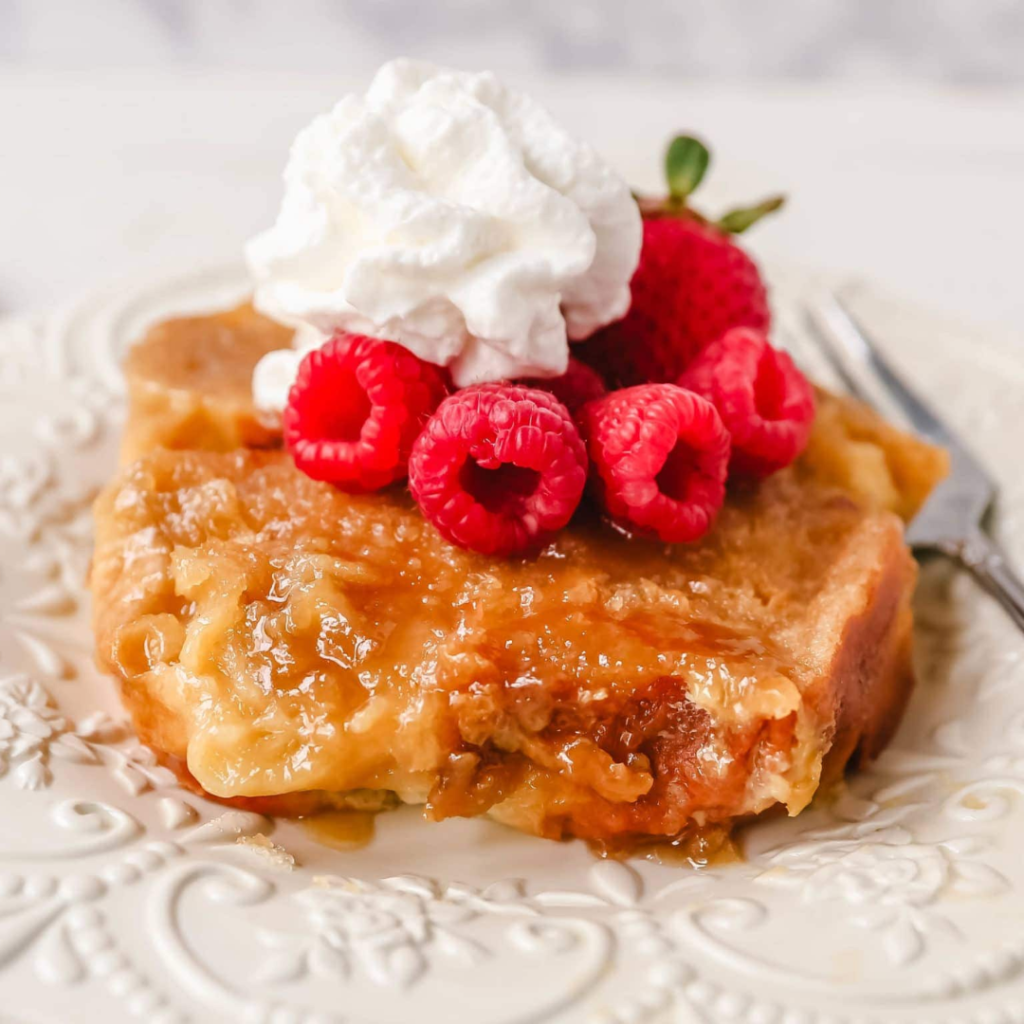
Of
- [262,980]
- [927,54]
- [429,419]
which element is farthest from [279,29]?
[262,980]

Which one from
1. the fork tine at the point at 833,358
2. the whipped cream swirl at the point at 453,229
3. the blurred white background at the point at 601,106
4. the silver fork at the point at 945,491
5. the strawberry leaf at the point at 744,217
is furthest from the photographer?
the blurred white background at the point at 601,106

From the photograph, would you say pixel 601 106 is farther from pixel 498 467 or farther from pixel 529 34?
pixel 498 467

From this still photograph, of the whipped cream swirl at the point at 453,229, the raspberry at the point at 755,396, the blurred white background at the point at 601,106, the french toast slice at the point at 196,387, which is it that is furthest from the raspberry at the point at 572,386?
the blurred white background at the point at 601,106

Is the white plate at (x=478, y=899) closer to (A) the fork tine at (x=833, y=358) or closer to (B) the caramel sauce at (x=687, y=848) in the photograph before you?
(B) the caramel sauce at (x=687, y=848)

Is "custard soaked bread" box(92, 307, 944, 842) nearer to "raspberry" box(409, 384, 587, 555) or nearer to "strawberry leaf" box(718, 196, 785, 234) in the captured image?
"raspberry" box(409, 384, 587, 555)

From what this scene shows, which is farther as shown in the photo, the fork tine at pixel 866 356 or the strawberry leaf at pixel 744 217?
the fork tine at pixel 866 356

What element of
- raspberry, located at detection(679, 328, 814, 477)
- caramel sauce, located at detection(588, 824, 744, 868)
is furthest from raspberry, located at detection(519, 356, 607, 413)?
caramel sauce, located at detection(588, 824, 744, 868)
